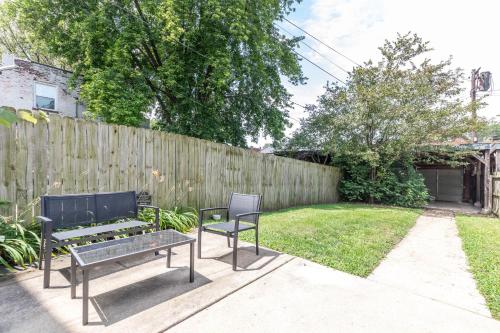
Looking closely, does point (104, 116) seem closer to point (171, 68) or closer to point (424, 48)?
point (171, 68)

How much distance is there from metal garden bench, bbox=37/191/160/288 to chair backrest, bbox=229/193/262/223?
48.9 inches

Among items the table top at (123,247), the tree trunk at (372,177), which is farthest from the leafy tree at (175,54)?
the table top at (123,247)

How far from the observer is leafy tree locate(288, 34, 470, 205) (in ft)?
35.8

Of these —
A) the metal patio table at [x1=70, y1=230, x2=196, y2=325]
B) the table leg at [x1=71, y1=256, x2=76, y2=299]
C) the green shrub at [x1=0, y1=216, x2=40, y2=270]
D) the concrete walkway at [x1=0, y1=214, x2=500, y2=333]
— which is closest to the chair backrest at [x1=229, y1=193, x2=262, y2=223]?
the concrete walkway at [x1=0, y1=214, x2=500, y2=333]

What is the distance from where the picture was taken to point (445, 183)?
17188 millimetres

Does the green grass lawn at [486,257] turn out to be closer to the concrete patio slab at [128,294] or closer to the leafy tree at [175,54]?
the concrete patio slab at [128,294]

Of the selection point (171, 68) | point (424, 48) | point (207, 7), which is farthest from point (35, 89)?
point (424, 48)

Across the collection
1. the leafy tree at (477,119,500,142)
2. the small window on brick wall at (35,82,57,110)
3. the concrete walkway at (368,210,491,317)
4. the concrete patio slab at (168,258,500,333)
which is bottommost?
the concrete walkway at (368,210,491,317)

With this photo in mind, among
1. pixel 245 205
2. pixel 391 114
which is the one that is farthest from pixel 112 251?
pixel 391 114

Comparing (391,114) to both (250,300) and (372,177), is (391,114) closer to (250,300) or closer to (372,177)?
(372,177)

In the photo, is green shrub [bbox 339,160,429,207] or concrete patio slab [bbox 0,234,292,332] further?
green shrub [bbox 339,160,429,207]

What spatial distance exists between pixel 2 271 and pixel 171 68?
979cm

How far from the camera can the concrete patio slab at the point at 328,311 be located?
2.22 meters

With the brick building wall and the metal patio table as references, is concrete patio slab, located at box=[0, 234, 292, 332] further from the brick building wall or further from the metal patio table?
the brick building wall
